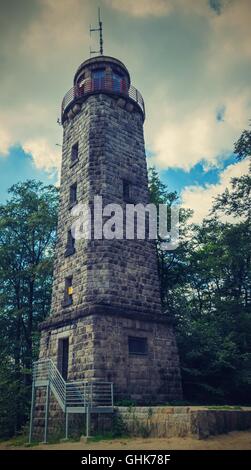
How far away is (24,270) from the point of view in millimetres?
21891

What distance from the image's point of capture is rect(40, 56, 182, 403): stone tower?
13.1 meters

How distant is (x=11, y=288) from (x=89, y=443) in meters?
14.7

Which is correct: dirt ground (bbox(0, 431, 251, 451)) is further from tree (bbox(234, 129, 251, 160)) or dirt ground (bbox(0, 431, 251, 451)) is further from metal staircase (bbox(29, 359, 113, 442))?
tree (bbox(234, 129, 251, 160))

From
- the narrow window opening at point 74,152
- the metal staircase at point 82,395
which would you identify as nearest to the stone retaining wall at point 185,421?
the metal staircase at point 82,395

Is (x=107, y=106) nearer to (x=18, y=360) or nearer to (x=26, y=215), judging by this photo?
(x=26, y=215)

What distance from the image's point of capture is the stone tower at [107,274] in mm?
13078

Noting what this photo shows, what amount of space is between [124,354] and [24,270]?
35.7 feet

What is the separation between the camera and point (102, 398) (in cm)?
1185

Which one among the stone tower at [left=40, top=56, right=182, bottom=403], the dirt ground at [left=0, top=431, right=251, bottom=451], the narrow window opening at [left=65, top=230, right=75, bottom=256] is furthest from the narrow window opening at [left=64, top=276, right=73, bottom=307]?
the dirt ground at [left=0, top=431, right=251, bottom=451]

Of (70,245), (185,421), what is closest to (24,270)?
(70,245)

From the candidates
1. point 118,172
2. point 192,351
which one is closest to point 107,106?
point 118,172

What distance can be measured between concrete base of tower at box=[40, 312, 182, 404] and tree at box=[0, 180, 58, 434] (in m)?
6.77

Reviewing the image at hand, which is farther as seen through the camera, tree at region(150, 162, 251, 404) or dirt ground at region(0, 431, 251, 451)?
tree at region(150, 162, 251, 404)

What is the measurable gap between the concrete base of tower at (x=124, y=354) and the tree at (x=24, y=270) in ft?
22.2
